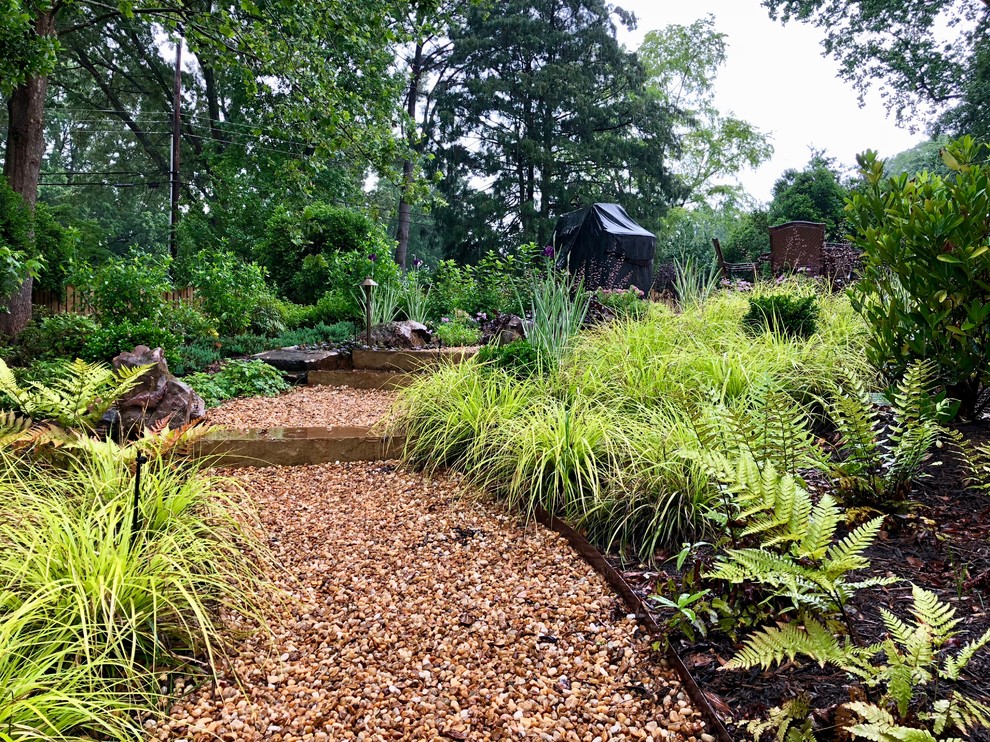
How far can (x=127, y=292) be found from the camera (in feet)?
19.6

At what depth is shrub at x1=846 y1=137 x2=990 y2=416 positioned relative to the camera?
7.82 ft

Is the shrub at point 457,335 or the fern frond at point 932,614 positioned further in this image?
the shrub at point 457,335

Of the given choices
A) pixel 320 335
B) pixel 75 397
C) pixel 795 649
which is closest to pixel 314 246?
pixel 320 335

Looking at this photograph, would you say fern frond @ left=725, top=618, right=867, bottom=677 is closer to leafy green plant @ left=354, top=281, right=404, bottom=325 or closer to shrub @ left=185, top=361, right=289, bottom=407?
shrub @ left=185, top=361, right=289, bottom=407

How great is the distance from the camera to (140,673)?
1.47m

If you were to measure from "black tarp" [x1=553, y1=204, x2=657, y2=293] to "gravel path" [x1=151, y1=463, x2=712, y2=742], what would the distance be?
653cm

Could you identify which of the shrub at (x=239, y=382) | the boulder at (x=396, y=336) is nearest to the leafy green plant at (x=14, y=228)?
the shrub at (x=239, y=382)

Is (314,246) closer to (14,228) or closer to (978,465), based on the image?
(14,228)

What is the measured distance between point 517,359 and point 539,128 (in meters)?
15.5

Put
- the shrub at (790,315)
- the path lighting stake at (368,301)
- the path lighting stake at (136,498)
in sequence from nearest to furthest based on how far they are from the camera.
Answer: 1. the path lighting stake at (136,498)
2. the shrub at (790,315)
3. the path lighting stake at (368,301)

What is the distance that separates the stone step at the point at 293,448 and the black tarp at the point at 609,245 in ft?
18.7

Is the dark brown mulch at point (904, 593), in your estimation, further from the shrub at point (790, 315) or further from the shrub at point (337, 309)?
the shrub at point (337, 309)

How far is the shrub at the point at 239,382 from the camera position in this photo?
464cm

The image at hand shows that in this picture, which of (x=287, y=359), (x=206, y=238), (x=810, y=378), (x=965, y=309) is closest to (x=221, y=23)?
(x=287, y=359)
